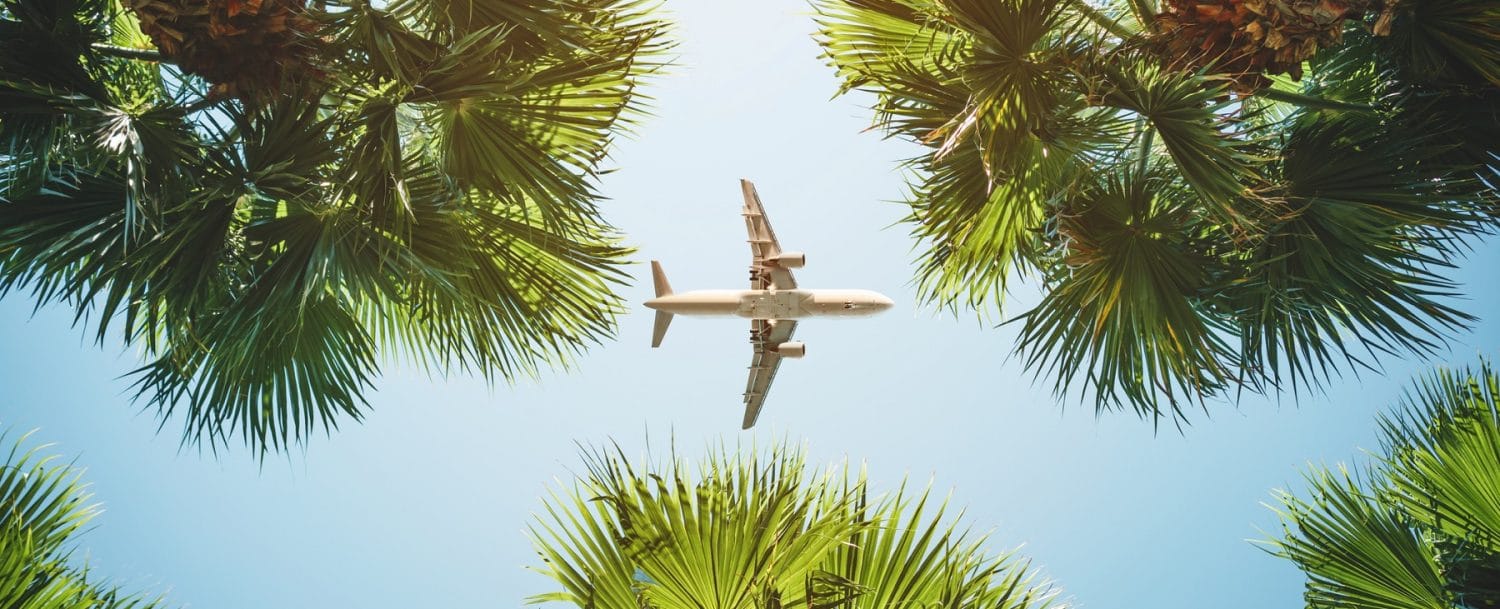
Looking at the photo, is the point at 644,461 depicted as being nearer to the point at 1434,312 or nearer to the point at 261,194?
the point at 261,194

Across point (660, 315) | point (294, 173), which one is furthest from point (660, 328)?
point (294, 173)

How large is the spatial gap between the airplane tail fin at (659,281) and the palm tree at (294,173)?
7.31 metres

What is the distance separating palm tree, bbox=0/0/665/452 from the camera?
439 cm

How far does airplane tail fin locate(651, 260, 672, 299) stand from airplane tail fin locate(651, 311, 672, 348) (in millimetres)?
265

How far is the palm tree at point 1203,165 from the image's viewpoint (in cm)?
482

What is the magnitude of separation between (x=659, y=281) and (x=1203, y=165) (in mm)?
8949

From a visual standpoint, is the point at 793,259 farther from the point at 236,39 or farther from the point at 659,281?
the point at 236,39

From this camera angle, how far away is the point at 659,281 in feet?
42.6

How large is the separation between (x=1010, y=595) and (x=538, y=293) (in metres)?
3.28

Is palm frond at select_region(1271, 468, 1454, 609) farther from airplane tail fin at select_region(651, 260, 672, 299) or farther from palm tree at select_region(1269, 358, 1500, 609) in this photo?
airplane tail fin at select_region(651, 260, 672, 299)

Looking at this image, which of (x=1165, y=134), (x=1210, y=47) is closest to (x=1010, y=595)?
(x=1165, y=134)

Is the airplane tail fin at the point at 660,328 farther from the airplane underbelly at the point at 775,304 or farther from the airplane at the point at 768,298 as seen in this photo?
the airplane underbelly at the point at 775,304

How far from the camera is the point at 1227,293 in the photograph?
5297 mm

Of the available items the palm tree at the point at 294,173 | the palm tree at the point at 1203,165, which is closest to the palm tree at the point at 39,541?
the palm tree at the point at 294,173
